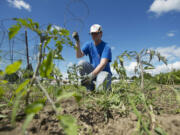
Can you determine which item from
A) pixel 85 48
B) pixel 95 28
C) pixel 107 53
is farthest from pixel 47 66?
pixel 85 48

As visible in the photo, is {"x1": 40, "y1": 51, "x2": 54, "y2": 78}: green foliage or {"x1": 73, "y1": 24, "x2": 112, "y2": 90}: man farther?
{"x1": 73, "y1": 24, "x2": 112, "y2": 90}: man

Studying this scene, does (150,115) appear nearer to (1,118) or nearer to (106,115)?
(106,115)

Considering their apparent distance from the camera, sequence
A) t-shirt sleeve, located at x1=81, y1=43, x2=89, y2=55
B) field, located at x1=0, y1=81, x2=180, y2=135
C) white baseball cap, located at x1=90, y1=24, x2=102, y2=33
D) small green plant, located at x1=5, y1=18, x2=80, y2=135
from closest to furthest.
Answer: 1. small green plant, located at x1=5, y1=18, x2=80, y2=135
2. field, located at x1=0, y1=81, x2=180, y2=135
3. white baseball cap, located at x1=90, y1=24, x2=102, y2=33
4. t-shirt sleeve, located at x1=81, y1=43, x2=89, y2=55

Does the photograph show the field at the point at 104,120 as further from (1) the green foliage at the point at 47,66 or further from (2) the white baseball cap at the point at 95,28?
(2) the white baseball cap at the point at 95,28

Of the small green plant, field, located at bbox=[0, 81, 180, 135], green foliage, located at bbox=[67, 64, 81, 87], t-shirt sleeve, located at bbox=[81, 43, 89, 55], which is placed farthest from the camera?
t-shirt sleeve, located at bbox=[81, 43, 89, 55]

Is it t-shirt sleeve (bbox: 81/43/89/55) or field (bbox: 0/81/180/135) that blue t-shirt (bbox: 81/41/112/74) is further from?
field (bbox: 0/81/180/135)

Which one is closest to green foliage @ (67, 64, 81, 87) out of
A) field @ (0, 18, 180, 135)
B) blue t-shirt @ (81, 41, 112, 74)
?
field @ (0, 18, 180, 135)

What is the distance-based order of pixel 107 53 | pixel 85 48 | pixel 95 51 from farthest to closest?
pixel 85 48 < pixel 95 51 < pixel 107 53

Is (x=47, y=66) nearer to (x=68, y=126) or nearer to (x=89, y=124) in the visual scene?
(x=68, y=126)

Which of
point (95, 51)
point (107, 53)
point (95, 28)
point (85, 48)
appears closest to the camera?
point (107, 53)

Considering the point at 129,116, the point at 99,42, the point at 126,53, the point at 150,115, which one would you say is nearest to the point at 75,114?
the point at 129,116

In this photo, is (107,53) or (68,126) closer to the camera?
(68,126)

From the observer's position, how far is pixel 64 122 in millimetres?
448

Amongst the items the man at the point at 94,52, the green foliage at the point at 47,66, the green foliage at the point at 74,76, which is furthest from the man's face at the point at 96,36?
the green foliage at the point at 47,66
